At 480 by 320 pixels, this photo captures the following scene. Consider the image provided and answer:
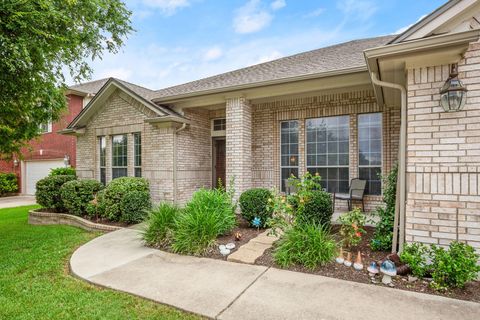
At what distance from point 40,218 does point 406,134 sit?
10323 millimetres

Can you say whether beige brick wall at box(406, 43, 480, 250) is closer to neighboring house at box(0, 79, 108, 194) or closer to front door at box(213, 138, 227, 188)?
front door at box(213, 138, 227, 188)

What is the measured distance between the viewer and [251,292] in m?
3.12

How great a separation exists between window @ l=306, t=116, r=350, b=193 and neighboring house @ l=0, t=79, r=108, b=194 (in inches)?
560

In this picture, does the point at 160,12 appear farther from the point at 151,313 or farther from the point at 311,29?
the point at 151,313

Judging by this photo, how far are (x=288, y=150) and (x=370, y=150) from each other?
2281 mm

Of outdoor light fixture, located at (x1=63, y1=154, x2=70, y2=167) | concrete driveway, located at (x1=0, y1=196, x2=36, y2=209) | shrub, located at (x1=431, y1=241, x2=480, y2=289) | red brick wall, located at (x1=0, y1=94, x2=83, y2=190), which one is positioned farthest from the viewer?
red brick wall, located at (x1=0, y1=94, x2=83, y2=190)

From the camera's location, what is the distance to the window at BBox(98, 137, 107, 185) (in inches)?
378

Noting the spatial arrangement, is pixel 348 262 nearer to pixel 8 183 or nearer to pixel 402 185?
pixel 402 185

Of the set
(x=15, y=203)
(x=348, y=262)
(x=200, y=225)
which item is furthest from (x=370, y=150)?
(x=15, y=203)

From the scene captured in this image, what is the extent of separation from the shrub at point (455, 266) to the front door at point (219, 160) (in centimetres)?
693

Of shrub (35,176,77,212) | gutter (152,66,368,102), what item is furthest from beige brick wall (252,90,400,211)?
shrub (35,176,77,212)

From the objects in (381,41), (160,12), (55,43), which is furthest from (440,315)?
(160,12)

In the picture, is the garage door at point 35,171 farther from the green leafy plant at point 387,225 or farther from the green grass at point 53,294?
the green leafy plant at point 387,225

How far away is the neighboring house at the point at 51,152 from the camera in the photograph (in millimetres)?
15727
